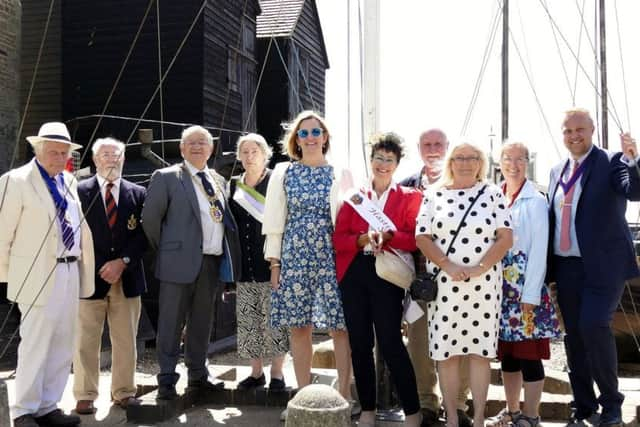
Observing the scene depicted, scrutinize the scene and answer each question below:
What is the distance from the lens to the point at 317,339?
10.9 metres

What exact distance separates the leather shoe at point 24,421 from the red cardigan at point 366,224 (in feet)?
6.66

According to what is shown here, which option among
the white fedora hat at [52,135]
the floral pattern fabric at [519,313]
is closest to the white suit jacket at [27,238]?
the white fedora hat at [52,135]

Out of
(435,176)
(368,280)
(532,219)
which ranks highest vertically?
A: (435,176)

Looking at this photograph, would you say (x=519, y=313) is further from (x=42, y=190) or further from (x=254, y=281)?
(x=42, y=190)

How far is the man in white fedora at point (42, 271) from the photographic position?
425 centimetres

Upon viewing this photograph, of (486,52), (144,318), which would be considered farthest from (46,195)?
(486,52)

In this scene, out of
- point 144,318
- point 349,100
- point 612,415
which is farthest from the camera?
point 144,318

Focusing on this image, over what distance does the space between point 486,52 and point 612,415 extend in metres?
7.71

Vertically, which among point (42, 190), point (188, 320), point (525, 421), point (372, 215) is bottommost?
point (525, 421)

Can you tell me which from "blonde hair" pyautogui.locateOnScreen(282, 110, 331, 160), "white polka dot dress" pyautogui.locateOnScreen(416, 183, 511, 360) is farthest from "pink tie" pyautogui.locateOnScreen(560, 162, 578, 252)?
"blonde hair" pyautogui.locateOnScreen(282, 110, 331, 160)

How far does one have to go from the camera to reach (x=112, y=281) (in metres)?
4.83

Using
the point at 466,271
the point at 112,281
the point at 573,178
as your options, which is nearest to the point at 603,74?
the point at 573,178

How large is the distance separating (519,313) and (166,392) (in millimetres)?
2393

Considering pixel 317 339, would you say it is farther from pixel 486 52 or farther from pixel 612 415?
pixel 612 415
